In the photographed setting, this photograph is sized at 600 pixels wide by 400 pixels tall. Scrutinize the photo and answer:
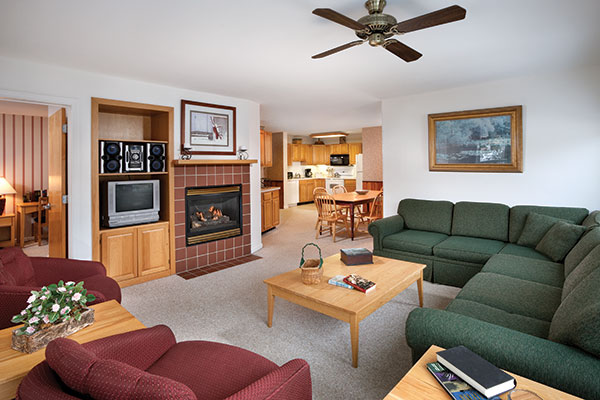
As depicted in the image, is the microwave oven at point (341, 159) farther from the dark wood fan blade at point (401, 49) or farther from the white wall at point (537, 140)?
the dark wood fan blade at point (401, 49)

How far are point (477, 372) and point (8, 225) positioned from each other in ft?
21.4

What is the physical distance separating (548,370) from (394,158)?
397 cm

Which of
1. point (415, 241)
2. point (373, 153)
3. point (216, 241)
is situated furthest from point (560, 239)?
point (373, 153)

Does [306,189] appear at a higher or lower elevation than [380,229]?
higher

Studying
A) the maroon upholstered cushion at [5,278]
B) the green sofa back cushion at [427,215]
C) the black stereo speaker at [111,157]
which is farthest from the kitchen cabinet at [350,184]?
the maroon upholstered cushion at [5,278]

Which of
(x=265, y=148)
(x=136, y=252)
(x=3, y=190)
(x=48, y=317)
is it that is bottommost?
(x=136, y=252)

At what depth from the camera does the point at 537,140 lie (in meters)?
3.93

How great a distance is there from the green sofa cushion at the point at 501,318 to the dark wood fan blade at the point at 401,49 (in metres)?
1.76

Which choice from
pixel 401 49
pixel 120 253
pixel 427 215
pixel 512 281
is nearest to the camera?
pixel 401 49

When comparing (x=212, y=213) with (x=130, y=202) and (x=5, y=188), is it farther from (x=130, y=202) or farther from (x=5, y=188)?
(x=5, y=188)

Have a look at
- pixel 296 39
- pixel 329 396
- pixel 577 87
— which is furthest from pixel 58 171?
pixel 577 87

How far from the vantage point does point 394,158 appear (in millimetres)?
5078

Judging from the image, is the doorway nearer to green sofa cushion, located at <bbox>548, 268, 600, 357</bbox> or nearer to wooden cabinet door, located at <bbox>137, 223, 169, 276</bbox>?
wooden cabinet door, located at <bbox>137, 223, 169, 276</bbox>

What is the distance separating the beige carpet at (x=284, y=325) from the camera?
2.15 metres
